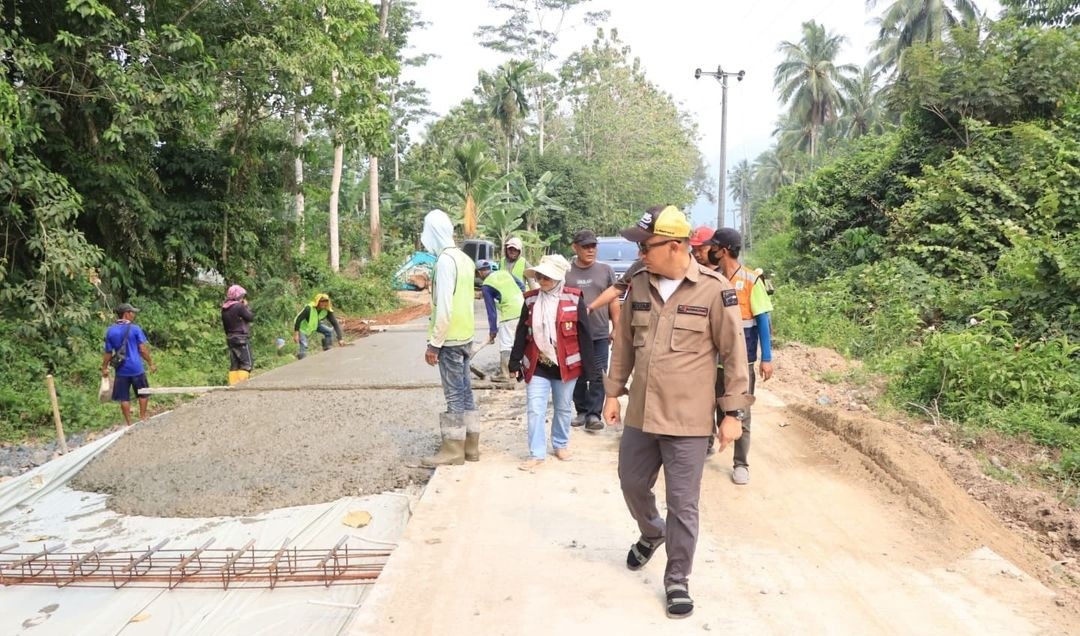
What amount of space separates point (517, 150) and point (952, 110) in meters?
33.8

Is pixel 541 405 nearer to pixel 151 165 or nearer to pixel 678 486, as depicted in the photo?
pixel 678 486

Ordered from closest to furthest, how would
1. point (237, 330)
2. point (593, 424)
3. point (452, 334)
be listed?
point (452, 334) < point (593, 424) < point (237, 330)

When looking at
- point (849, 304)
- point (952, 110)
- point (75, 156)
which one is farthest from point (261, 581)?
point (952, 110)

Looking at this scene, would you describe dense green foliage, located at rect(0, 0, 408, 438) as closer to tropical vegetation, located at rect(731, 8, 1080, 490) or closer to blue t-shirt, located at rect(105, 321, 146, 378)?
blue t-shirt, located at rect(105, 321, 146, 378)

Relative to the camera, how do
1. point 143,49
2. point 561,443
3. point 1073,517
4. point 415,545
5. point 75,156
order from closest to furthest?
point 415,545, point 1073,517, point 561,443, point 143,49, point 75,156

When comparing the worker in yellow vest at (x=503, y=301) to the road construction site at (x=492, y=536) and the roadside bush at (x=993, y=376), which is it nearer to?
the road construction site at (x=492, y=536)

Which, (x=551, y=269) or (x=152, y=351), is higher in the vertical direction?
(x=551, y=269)

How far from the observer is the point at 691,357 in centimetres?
323

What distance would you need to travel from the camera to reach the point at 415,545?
12.9ft

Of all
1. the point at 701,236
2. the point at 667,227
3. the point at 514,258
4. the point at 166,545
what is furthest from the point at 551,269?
the point at 166,545

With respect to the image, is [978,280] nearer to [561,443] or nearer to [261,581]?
[561,443]

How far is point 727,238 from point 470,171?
24.4 metres

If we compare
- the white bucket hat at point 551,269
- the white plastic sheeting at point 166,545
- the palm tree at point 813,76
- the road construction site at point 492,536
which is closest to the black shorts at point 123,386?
the road construction site at point 492,536

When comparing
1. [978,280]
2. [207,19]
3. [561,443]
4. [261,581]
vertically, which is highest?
[207,19]
